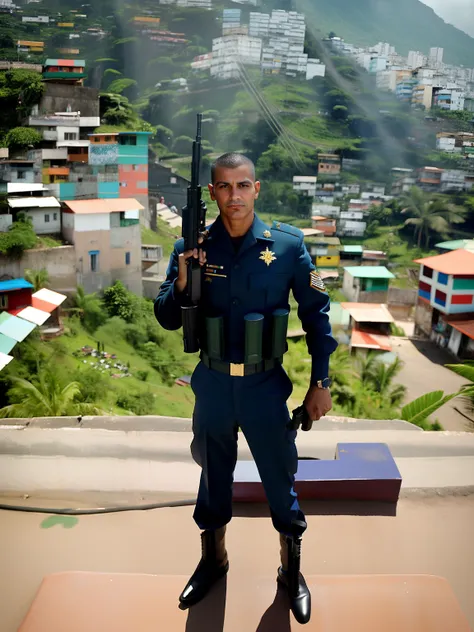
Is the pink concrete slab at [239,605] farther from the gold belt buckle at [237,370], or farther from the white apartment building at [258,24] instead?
the white apartment building at [258,24]

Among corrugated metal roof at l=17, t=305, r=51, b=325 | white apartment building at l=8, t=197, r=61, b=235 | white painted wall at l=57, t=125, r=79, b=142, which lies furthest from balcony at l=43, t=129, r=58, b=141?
corrugated metal roof at l=17, t=305, r=51, b=325

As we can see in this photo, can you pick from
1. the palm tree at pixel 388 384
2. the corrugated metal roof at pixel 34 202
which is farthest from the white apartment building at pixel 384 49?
the corrugated metal roof at pixel 34 202

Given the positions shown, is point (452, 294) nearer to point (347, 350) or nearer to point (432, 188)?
point (347, 350)

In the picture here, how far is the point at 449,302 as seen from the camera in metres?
26.4

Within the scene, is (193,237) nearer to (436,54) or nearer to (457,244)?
(457,244)

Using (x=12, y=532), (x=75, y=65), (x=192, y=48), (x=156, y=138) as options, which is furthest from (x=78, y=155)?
(x=12, y=532)

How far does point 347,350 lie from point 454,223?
531 inches

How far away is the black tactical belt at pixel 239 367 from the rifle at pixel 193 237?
0.14m

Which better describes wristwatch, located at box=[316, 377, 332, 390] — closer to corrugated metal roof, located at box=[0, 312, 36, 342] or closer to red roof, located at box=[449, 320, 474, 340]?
corrugated metal roof, located at box=[0, 312, 36, 342]

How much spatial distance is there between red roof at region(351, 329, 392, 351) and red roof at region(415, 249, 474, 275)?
4.13 m

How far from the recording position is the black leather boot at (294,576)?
7.72ft

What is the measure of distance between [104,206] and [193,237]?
23948 millimetres

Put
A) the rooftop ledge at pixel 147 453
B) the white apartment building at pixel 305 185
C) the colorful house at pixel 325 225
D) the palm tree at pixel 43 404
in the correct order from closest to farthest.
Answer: the rooftop ledge at pixel 147 453 → the palm tree at pixel 43 404 → the colorful house at pixel 325 225 → the white apartment building at pixel 305 185

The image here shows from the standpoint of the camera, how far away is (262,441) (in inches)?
90.0
